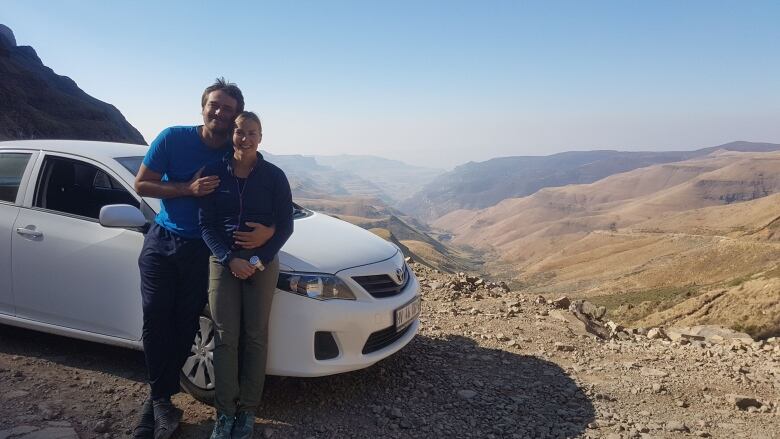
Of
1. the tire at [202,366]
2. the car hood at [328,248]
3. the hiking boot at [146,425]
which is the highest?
the car hood at [328,248]

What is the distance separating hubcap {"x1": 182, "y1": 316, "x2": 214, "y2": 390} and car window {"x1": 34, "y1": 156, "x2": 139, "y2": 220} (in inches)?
41.6

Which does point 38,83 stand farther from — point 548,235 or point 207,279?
point 548,235

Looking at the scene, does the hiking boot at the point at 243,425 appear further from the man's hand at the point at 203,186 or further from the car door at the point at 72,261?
the man's hand at the point at 203,186

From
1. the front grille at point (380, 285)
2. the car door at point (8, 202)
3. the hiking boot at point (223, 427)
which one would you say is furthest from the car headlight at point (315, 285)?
the car door at point (8, 202)

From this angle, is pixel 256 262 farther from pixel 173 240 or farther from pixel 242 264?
pixel 173 240

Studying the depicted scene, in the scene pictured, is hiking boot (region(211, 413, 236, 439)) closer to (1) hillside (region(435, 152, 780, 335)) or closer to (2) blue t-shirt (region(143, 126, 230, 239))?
(2) blue t-shirt (region(143, 126, 230, 239))

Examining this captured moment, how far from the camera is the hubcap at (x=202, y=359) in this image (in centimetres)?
343

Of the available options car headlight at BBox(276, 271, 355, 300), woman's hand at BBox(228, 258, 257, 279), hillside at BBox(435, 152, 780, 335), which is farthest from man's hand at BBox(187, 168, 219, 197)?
hillside at BBox(435, 152, 780, 335)

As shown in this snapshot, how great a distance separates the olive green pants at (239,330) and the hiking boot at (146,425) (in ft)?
1.52

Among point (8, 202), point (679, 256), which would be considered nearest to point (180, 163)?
point (8, 202)

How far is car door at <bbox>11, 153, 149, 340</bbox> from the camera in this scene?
3.54 meters

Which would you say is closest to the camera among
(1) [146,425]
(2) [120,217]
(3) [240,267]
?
(3) [240,267]

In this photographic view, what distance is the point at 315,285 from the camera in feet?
10.9

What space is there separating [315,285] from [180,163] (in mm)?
1103
